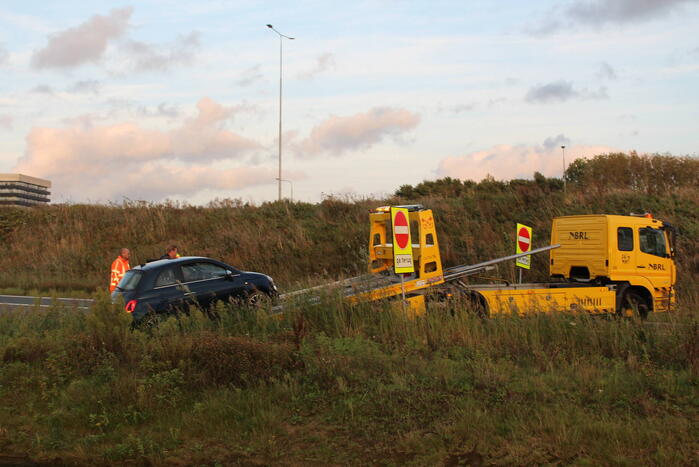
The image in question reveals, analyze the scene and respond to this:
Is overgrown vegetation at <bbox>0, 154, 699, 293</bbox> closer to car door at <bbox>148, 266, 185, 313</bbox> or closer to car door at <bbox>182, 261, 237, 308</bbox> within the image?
car door at <bbox>182, 261, 237, 308</bbox>

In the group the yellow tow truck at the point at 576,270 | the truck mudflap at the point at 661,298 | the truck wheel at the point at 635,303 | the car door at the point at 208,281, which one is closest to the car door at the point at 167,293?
the car door at the point at 208,281

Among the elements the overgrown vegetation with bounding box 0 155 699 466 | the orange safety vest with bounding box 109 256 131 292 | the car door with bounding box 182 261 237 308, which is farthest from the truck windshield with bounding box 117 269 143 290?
the orange safety vest with bounding box 109 256 131 292

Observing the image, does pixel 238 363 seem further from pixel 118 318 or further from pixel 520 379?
pixel 520 379

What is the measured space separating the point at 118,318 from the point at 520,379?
18.7 feet

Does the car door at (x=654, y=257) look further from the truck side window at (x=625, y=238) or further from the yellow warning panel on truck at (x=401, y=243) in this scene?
the yellow warning panel on truck at (x=401, y=243)

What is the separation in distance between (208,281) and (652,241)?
1006 cm

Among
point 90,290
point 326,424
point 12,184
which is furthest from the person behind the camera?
point 12,184

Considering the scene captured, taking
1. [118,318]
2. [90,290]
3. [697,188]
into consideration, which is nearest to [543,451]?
[118,318]

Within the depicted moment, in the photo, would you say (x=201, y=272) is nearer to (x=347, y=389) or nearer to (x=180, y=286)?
(x=180, y=286)

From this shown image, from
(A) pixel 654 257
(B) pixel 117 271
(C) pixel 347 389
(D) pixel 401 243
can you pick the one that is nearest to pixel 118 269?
(B) pixel 117 271

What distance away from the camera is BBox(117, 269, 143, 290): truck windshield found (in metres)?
12.2

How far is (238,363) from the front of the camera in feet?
26.7

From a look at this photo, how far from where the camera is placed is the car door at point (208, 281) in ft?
42.4

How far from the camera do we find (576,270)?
14.9 m
